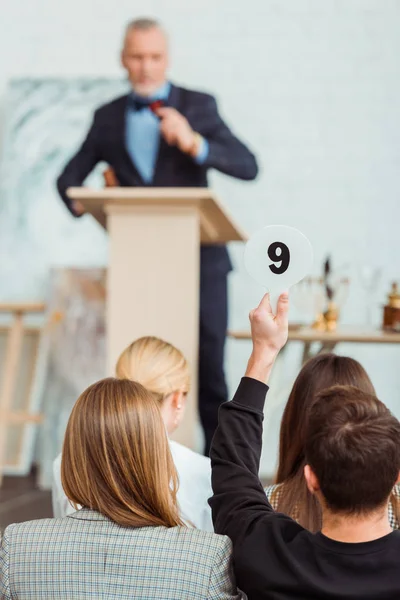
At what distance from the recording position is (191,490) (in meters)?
1.66

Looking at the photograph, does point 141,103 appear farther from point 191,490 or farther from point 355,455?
point 355,455

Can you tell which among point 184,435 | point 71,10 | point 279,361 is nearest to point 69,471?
point 184,435

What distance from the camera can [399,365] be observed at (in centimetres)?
439

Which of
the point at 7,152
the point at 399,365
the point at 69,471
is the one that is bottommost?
the point at 399,365

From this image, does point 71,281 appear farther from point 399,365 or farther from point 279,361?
point 399,365

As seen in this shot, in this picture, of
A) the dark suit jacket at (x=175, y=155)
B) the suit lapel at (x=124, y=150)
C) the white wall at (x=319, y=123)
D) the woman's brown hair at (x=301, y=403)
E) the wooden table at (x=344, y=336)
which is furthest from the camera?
the white wall at (x=319, y=123)

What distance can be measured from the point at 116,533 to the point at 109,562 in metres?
0.04

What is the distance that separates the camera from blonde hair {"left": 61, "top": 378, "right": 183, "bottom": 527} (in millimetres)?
1161

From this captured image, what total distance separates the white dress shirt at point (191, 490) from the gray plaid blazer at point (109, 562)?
466 millimetres

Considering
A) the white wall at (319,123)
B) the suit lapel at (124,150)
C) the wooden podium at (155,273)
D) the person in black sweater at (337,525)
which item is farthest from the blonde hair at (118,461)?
the white wall at (319,123)

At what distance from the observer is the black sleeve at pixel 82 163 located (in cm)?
339

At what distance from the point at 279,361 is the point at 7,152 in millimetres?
2042

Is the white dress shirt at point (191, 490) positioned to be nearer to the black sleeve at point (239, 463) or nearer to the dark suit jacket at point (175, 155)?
the black sleeve at point (239, 463)

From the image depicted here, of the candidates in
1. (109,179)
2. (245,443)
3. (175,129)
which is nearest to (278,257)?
(245,443)
